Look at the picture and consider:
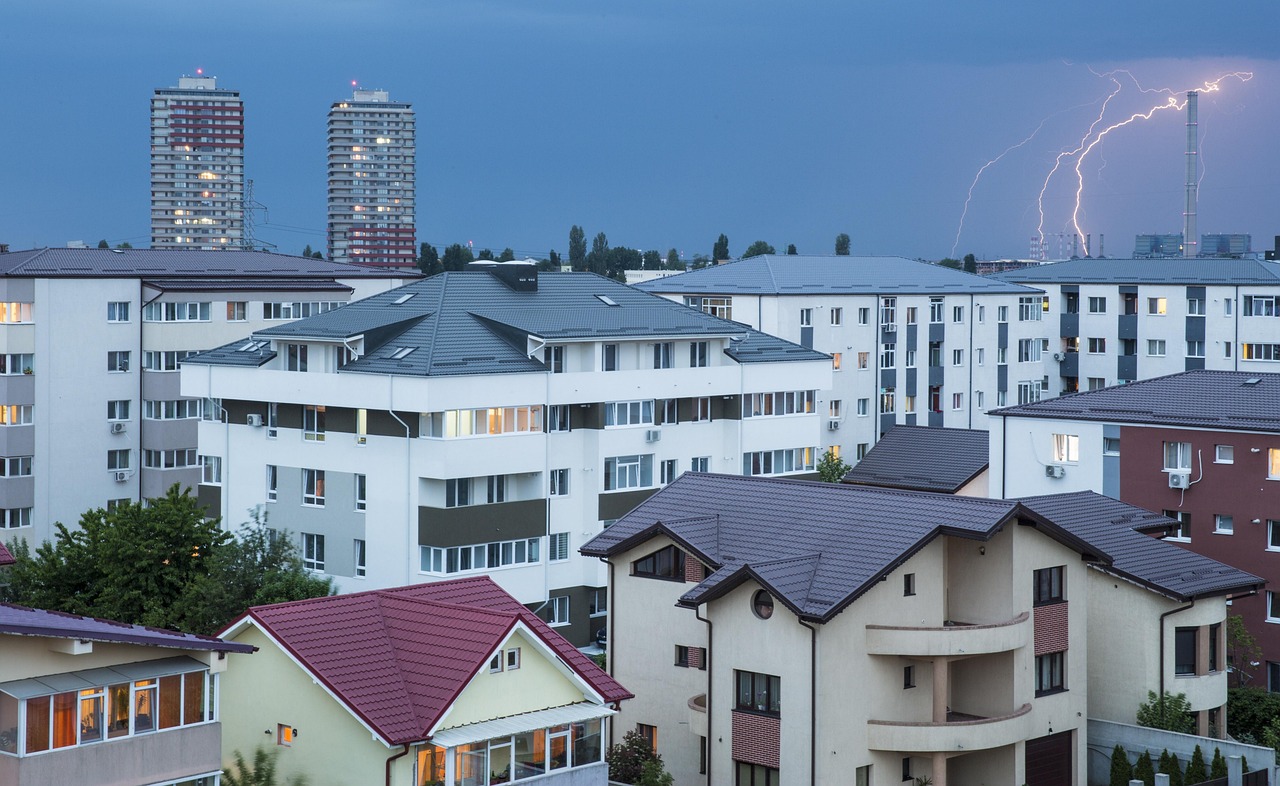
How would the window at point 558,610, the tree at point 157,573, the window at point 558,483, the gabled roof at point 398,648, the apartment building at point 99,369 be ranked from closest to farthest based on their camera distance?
1. the gabled roof at point 398,648
2. the tree at point 157,573
3. the window at point 558,610
4. the window at point 558,483
5. the apartment building at point 99,369

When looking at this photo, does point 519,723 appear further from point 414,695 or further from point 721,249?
point 721,249

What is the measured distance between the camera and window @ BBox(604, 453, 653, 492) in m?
54.3

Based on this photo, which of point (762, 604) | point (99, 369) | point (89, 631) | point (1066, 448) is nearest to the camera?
point (89, 631)

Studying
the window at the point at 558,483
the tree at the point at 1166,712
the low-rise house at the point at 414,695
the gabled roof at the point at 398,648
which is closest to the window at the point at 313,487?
the window at the point at 558,483

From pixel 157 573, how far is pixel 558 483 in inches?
567

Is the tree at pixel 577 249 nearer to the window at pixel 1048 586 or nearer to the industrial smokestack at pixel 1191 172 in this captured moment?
the industrial smokestack at pixel 1191 172

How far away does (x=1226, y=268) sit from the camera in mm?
90562

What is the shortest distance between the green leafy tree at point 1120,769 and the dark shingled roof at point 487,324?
22.0 m

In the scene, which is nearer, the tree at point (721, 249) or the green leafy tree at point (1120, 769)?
the green leafy tree at point (1120, 769)

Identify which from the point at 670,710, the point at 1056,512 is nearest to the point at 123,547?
the point at 670,710

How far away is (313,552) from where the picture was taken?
52219 millimetres

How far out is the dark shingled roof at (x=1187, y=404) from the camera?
46156mm

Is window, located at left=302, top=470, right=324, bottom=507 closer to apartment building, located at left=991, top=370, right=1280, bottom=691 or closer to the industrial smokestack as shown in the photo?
apartment building, located at left=991, top=370, right=1280, bottom=691

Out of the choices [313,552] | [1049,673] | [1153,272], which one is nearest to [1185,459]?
[1049,673]
